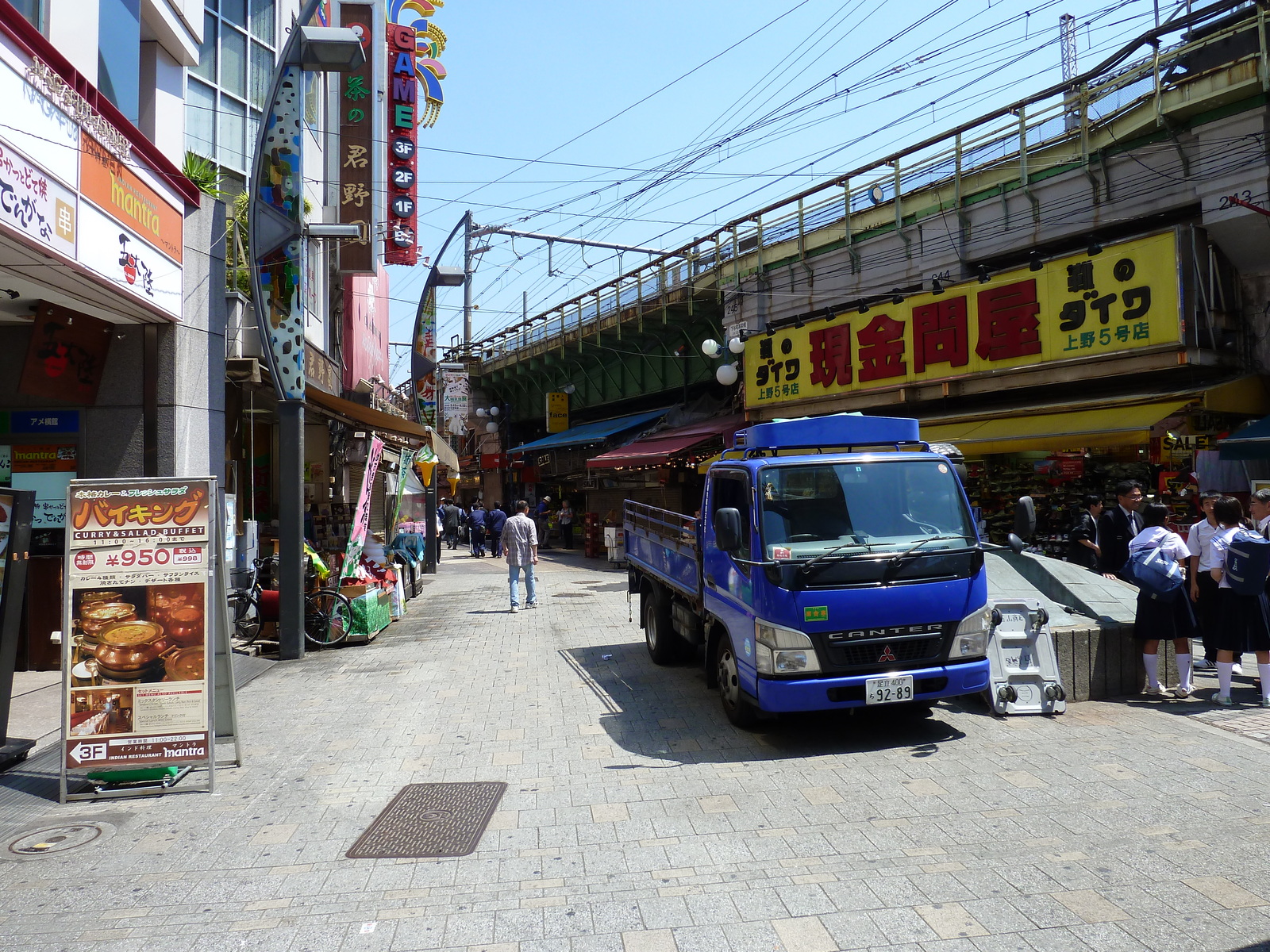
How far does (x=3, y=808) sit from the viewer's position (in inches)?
219

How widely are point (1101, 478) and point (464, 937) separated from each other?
13689 millimetres

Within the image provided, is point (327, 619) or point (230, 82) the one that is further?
point (230, 82)

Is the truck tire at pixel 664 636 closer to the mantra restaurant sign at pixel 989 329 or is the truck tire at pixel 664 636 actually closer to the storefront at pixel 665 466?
the mantra restaurant sign at pixel 989 329

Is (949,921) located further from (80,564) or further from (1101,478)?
(1101,478)

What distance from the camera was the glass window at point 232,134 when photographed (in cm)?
1394

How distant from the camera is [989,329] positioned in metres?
15.8

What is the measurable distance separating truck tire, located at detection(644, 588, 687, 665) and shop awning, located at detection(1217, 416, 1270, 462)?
7674 millimetres

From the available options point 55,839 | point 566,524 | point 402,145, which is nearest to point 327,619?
point 55,839

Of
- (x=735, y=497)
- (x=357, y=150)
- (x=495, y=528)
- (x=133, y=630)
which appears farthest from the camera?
(x=495, y=528)

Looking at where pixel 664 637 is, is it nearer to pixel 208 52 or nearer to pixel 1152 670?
pixel 1152 670

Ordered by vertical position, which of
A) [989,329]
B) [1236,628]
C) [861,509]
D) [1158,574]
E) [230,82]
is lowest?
[1236,628]

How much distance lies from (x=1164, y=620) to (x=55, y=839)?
830 cm

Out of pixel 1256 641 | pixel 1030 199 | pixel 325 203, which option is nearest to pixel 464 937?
pixel 1256 641

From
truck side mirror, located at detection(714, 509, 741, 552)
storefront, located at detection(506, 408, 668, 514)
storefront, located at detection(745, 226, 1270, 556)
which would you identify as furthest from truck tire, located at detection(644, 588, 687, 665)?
storefront, located at detection(506, 408, 668, 514)
